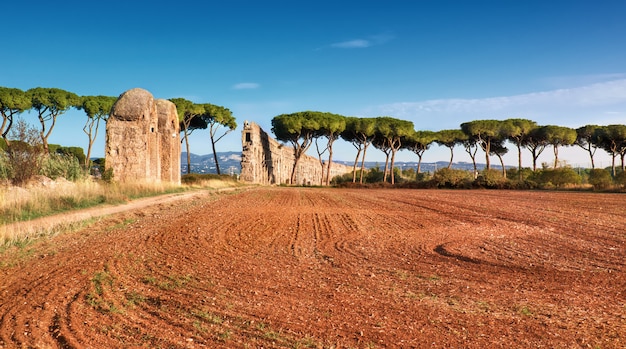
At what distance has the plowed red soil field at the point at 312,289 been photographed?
3.65m

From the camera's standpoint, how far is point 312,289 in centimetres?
498

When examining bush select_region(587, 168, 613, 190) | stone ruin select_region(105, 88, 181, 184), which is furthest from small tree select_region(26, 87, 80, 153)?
bush select_region(587, 168, 613, 190)

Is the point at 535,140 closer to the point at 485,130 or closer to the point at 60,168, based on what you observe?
the point at 485,130

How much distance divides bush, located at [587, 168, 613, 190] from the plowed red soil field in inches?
947

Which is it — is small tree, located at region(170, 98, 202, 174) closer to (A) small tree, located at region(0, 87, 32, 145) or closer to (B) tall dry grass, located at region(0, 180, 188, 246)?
(A) small tree, located at region(0, 87, 32, 145)

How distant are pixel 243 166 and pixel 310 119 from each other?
10.0m

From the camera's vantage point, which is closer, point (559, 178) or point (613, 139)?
point (559, 178)

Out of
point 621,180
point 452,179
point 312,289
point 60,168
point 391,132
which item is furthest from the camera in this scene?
point 391,132

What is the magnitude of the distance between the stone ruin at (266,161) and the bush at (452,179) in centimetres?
1813

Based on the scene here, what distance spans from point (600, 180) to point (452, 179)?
10394mm

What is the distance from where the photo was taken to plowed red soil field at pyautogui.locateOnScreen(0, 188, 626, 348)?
3652 millimetres

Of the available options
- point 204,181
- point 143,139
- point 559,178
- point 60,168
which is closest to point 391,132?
point 559,178

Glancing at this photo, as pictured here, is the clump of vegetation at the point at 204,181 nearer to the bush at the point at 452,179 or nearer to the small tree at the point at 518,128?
the bush at the point at 452,179

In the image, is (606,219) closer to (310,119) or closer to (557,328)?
(557,328)
